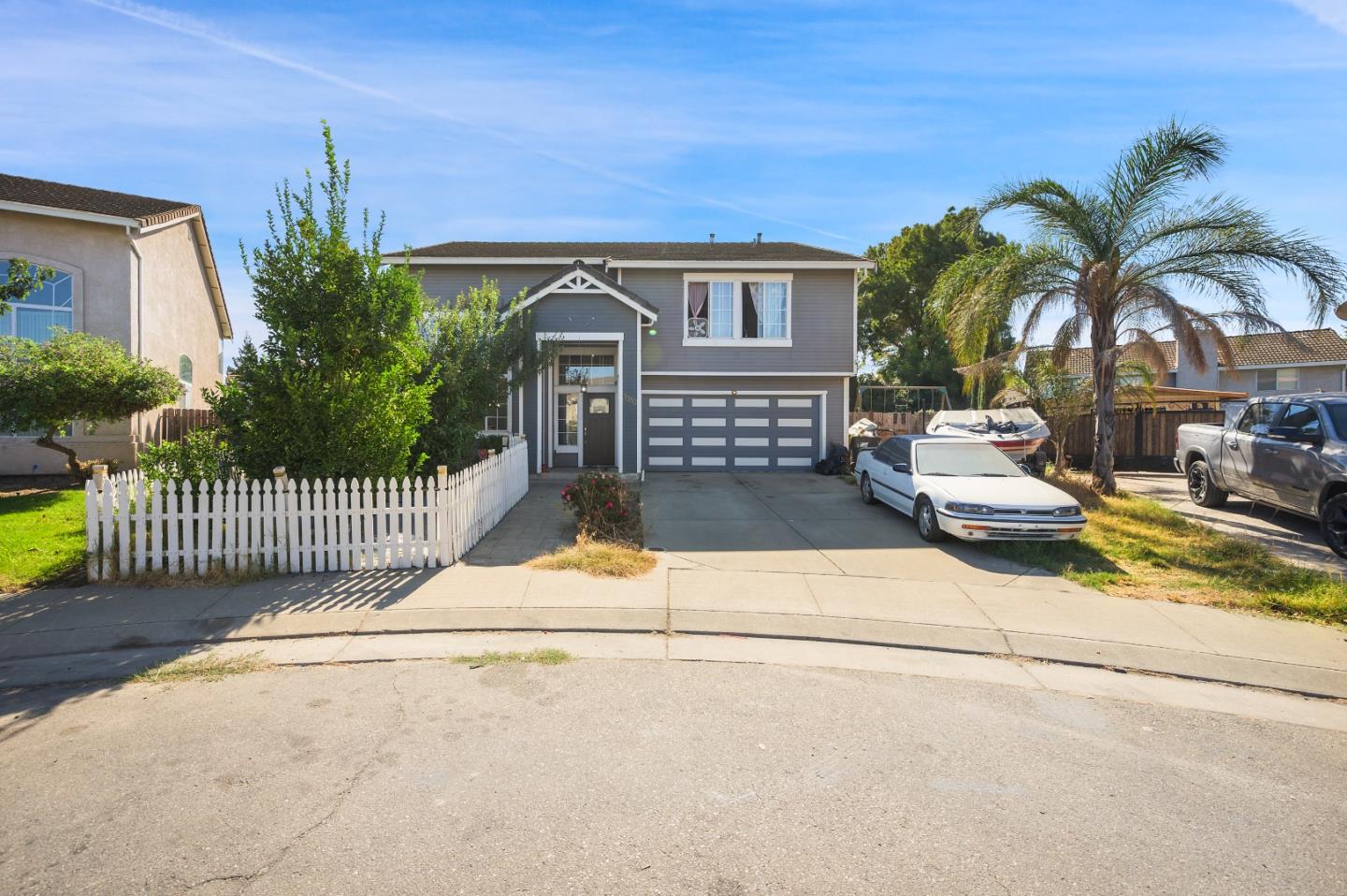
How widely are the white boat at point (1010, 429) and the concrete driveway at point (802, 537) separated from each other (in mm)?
5709

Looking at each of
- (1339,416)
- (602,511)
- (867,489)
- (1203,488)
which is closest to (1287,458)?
(1339,416)

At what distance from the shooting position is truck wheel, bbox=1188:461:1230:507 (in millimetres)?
12695

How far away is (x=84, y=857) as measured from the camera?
10.0 ft

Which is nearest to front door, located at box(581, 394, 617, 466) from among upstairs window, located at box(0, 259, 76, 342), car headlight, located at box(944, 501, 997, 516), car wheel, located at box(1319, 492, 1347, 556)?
car headlight, located at box(944, 501, 997, 516)

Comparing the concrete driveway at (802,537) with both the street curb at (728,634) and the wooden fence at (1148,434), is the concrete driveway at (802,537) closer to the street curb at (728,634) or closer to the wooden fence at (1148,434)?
the street curb at (728,634)

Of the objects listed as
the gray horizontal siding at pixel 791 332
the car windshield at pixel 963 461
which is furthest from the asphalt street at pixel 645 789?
the gray horizontal siding at pixel 791 332

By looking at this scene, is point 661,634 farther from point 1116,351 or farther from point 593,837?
point 1116,351

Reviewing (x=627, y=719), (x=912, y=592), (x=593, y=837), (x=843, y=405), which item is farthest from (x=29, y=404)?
(x=843, y=405)

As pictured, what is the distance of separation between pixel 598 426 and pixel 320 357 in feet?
31.9

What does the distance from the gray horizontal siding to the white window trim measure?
101 millimetres

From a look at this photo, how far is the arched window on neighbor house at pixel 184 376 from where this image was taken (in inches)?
666

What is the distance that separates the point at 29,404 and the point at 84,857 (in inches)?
399

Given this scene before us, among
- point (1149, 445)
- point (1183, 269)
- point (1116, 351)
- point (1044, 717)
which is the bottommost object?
point (1044, 717)

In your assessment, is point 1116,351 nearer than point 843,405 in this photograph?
Yes
